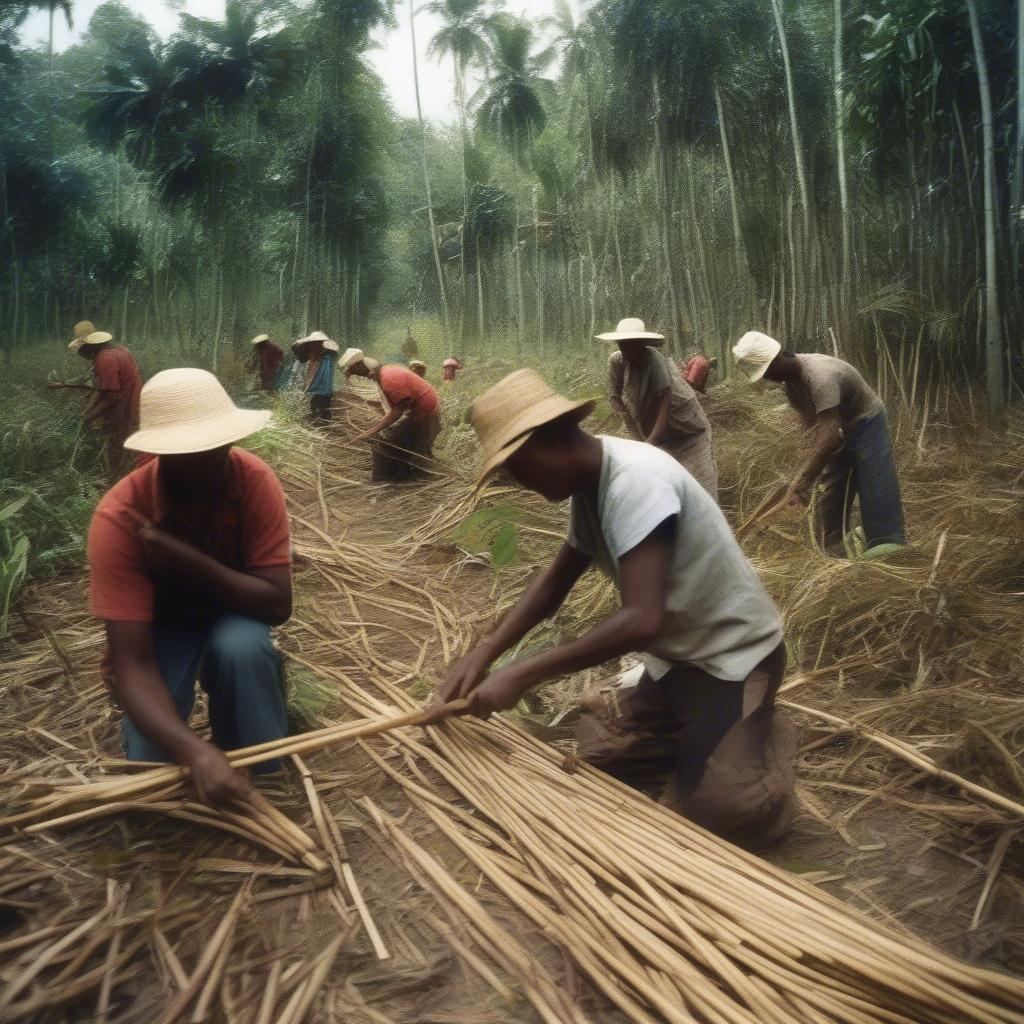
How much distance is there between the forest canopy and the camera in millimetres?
5926

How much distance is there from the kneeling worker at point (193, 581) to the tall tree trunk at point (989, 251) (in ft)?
17.8

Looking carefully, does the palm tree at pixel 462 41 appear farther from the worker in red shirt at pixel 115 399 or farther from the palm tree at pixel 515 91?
the worker in red shirt at pixel 115 399

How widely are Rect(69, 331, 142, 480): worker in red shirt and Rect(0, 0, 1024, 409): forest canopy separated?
5.61m

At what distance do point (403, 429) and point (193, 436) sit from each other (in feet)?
14.5

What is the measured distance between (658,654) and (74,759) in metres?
1.63

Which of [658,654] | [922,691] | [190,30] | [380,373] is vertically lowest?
[922,691]

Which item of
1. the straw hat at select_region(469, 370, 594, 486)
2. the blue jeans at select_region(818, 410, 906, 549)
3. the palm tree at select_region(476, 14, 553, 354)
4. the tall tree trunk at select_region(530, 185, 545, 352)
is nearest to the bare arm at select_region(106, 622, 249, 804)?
the straw hat at select_region(469, 370, 594, 486)

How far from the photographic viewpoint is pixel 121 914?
4.53 ft

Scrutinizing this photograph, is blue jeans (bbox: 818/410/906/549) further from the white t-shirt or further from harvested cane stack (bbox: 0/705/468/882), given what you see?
harvested cane stack (bbox: 0/705/468/882)

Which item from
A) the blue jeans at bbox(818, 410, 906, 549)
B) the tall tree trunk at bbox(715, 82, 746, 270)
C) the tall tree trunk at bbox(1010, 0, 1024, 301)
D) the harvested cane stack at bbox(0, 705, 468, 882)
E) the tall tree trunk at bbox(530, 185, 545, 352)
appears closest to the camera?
the harvested cane stack at bbox(0, 705, 468, 882)

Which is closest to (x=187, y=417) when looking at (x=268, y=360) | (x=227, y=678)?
(x=227, y=678)

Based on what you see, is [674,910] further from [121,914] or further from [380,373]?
[380,373]

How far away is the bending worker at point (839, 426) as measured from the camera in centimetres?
371

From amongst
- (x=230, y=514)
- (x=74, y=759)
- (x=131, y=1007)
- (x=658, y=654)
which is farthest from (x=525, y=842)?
(x=74, y=759)
